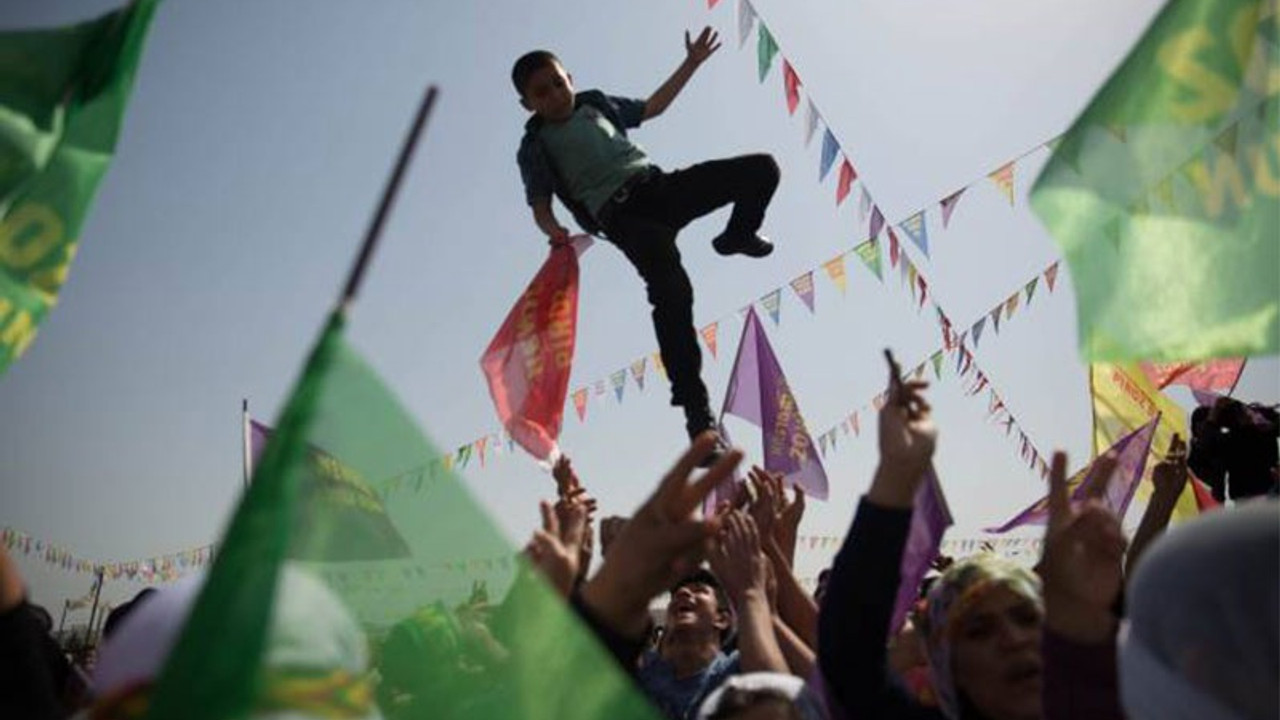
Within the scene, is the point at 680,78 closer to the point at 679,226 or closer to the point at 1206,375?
the point at 679,226

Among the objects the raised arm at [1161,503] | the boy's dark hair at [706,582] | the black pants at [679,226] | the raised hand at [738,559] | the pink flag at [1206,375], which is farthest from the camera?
the pink flag at [1206,375]

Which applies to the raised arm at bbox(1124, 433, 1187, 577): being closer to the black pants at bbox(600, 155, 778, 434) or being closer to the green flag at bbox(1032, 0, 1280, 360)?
the green flag at bbox(1032, 0, 1280, 360)

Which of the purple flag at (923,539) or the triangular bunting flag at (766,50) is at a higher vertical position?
the triangular bunting flag at (766,50)

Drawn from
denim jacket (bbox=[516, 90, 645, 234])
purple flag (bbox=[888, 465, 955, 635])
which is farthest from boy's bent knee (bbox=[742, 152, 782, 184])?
purple flag (bbox=[888, 465, 955, 635])

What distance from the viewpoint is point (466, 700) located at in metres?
1.60

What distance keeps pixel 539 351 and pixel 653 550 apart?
3.42 meters

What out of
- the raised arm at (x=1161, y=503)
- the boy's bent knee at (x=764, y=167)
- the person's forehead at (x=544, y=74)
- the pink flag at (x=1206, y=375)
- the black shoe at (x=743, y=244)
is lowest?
the pink flag at (x=1206, y=375)

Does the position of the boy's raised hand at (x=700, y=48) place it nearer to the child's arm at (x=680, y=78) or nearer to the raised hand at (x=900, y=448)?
the child's arm at (x=680, y=78)

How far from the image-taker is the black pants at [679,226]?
437cm

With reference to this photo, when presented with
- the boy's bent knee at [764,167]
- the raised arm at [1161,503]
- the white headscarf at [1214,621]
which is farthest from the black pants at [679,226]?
the white headscarf at [1214,621]

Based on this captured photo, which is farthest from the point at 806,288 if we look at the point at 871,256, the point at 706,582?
the point at 706,582

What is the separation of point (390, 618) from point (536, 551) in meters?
0.57

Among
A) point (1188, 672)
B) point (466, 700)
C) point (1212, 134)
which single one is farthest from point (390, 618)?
point (1212, 134)

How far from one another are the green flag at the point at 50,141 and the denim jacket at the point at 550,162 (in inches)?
76.7
